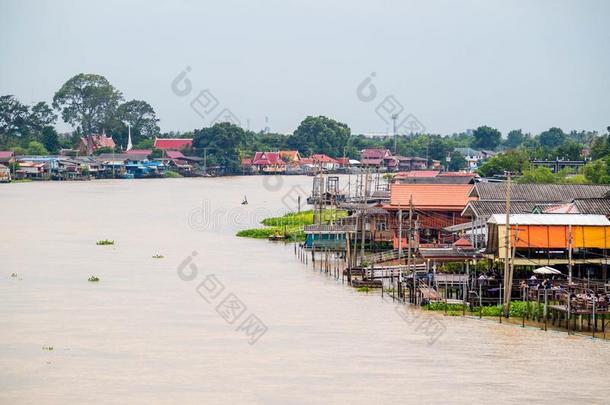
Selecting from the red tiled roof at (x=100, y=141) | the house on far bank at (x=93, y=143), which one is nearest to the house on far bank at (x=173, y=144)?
the house on far bank at (x=93, y=143)

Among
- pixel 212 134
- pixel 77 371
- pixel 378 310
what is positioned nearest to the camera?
pixel 77 371

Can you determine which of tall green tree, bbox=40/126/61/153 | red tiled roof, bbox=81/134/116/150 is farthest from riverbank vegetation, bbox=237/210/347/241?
red tiled roof, bbox=81/134/116/150

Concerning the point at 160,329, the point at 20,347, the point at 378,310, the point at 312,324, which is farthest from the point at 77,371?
the point at 378,310

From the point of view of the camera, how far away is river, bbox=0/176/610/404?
13.2m

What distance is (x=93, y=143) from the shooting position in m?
87.2

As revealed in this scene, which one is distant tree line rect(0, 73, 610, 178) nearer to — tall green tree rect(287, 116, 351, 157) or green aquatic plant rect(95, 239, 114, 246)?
tall green tree rect(287, 116, 351, 157)

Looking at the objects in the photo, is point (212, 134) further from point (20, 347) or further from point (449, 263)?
point (20, 347)

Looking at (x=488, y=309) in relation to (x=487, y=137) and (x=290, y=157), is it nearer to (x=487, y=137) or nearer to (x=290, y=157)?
(x=290, y=157)

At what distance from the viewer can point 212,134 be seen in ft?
269

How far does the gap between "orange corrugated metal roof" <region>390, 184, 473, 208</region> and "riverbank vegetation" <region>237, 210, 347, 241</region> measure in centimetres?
280

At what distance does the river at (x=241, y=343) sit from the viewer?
13180 mm

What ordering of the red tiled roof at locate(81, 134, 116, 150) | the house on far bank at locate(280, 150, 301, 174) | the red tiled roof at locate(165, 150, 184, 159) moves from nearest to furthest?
the red tiled roof at locate(165, 150, 184, 159) < the house on far bank at locate(280, 150, 301, 174) < the red tiled roof at locate(81, 134, 116, 150)

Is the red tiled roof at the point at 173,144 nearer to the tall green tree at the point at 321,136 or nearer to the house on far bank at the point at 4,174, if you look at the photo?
the tall green tree at the point at 321,136

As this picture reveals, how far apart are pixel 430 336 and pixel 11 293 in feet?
28.7
